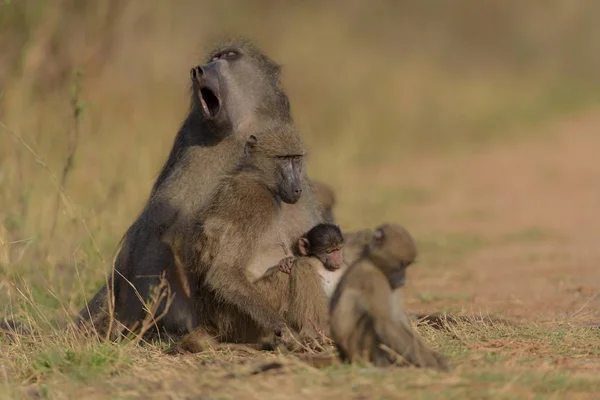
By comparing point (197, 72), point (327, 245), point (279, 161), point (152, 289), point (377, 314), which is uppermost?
point (197, 72)

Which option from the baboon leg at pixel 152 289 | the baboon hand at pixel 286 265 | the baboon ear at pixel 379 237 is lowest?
the baboon leg at pixel 152 289

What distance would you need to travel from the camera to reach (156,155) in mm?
11039

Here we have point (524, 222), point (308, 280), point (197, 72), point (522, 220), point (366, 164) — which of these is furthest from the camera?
point (366, 164)

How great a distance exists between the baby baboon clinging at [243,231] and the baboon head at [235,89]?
1.31 feet

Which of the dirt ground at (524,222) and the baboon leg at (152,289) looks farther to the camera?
the dirt ground at (524,222)

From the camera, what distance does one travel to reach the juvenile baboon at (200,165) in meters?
6.12

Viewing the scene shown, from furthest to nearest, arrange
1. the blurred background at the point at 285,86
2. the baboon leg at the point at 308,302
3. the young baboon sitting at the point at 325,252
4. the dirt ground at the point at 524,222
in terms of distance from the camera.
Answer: the blurred background at the point at 285,86 → the dirt ground at the point at 524,222 → the young baboon sitting at the point at 325,252 → the baboon leg at the point at 308,302

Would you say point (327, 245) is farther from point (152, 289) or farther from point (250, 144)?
point (152, 289)

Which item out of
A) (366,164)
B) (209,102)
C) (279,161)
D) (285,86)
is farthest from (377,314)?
(285,86)

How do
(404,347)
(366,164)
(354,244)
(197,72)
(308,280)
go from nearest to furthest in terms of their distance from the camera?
(404,347) → (308,280) → (354,244) → (197,72) → (366,164)

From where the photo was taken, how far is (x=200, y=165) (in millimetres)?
6145

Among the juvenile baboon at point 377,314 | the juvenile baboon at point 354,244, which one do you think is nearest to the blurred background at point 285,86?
the juvenile baboon at point 354,244

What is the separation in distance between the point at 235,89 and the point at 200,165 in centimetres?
47

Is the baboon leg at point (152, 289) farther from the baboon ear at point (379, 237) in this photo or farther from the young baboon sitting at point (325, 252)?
the baboon ear at point (379, 237)
